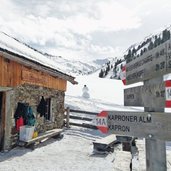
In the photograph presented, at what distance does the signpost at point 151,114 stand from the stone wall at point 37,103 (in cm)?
715

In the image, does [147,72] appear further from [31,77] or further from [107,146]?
[31,77]

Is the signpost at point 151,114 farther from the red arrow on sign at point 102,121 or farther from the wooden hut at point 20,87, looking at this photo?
the wooden hut at point 20,87

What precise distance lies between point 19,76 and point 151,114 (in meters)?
8.25

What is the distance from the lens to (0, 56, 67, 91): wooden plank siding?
9940mm

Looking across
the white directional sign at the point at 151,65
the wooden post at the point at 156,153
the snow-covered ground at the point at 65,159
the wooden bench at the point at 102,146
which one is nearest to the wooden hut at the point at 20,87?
the snow-covered ground at the point at 65,159

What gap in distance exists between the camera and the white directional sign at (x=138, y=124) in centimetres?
329

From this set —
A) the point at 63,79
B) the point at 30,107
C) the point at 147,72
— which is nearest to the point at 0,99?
the point at 30,107

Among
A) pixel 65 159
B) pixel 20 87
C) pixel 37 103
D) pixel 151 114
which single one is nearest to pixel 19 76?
pixel 20 87

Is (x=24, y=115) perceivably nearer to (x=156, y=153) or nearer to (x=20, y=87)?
(x=20, y=87)

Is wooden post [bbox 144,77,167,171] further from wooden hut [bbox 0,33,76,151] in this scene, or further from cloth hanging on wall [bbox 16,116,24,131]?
cloth hanging on wall [bbox 16,116,24,131]

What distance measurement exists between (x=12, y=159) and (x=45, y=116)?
5021 mm

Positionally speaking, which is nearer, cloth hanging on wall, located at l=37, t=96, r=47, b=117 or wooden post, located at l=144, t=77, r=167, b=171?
wooden post, located at l=144, t=77, r=167, b=171

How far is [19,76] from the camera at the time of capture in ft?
36.0

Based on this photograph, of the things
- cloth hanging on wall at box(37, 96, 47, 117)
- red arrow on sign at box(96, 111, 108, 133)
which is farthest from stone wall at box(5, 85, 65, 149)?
red arrow on sign at box(96, 111, 108, 133)
